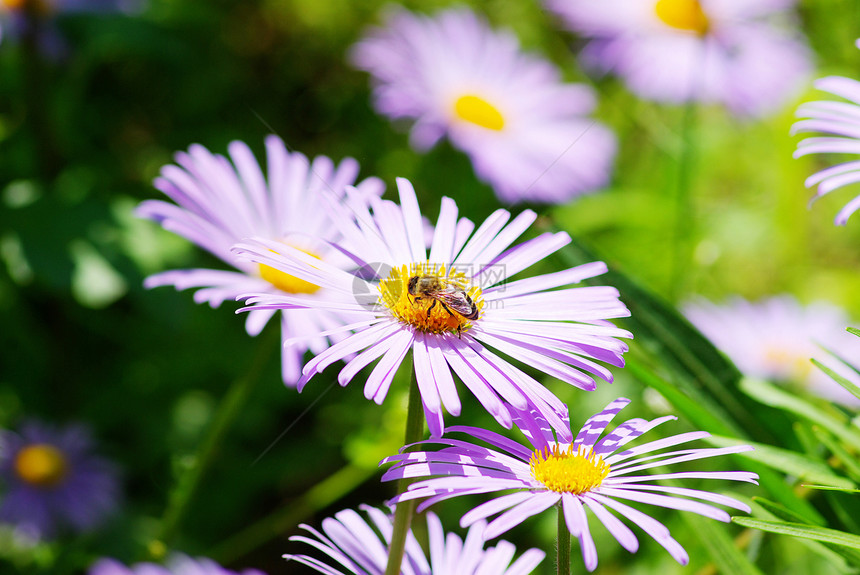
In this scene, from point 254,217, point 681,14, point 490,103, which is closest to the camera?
point 254,217

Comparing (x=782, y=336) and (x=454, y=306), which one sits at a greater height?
(x=782, y=336)

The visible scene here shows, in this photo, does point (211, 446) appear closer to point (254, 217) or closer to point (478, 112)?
→ point (254, 217)

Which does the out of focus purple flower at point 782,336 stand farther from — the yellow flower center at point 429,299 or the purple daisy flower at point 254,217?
the yellow flower center at point 429,299

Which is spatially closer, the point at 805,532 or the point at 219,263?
the point at 805,532

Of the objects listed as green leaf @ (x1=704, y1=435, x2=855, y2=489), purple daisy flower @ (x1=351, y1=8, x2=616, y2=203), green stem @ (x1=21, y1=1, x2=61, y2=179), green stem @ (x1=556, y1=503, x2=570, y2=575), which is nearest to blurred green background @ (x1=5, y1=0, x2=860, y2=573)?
green stem @ (x1=21, y1=1, x2=61, y2=179)

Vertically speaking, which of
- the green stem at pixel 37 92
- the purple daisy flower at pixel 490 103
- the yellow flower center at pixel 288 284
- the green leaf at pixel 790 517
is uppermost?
the purple daisy flower at pixel 490 103

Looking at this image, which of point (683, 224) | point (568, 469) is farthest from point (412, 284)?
point (683, 224)

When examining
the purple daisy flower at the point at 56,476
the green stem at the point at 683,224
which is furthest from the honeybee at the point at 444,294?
the purple daisy flower at the point at 56,476
